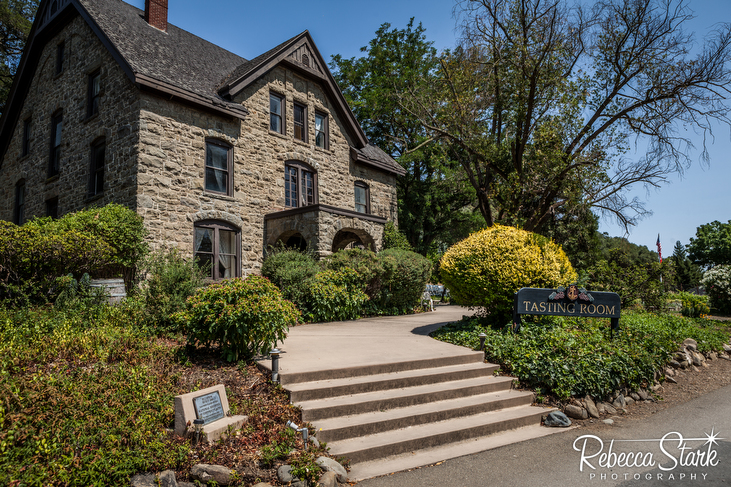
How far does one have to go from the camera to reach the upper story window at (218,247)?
13094 mm

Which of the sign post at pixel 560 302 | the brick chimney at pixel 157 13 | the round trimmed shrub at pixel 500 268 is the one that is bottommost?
the sign post at pixel 560 302

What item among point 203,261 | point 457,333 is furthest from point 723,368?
point 203,261

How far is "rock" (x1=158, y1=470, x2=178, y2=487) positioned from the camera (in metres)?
3.55

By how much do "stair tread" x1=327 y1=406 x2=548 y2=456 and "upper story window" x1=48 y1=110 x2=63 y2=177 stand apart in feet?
51.3

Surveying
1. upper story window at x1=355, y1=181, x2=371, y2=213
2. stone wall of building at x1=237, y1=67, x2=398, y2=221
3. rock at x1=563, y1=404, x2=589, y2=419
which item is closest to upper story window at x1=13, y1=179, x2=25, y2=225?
stone wall of building at x1=237, y1=67, x2=398, y2=221

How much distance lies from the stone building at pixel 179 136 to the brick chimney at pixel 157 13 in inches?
1.6

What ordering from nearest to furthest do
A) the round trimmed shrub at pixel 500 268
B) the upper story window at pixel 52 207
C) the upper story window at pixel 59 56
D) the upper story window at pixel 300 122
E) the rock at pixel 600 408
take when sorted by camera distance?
the rock at pixel 600 408 → the round trimmed shrub at pixel 500 268 → the upper story window at pixel 52 207 → the upper story window at pixel 59 56 → the upper story window at pixel 300 122

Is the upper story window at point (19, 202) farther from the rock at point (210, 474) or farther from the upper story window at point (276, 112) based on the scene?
the rock at point (210, 474)

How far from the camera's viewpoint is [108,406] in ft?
13.7

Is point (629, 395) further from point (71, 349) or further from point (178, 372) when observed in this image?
point (71, 349)

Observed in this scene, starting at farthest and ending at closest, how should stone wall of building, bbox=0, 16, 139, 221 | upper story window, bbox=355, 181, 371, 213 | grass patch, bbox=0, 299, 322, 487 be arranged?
1. upper story window, bbox=355, 181, 371, 213
2. stone wall of building, bbox=0, 16, 139, 221
3. grass patch, bbox=0, 299, 322, 487

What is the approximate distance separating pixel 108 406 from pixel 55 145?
48.6ft

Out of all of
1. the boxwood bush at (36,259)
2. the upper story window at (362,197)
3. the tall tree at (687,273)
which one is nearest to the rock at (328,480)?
the boxwood bush at (36,259)

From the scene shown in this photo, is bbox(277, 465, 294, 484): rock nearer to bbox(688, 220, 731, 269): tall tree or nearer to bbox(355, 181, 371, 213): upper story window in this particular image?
bbox(355, 181, 371, 213): upper story window
